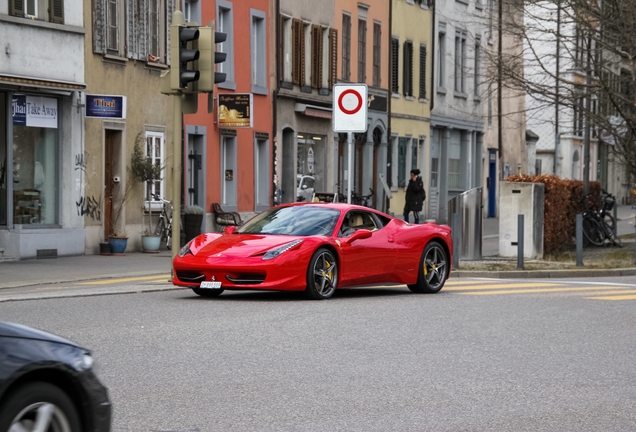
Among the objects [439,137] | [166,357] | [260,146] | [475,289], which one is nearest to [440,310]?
[475,289]

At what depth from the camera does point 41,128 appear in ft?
88.9

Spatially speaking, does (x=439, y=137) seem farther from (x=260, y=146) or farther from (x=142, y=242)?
(x=142, y=242)

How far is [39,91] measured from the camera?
26.6 meters

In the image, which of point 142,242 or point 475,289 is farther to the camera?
point 142,242

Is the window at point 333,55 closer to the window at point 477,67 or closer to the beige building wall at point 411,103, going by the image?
the beige building wall at point 411,103

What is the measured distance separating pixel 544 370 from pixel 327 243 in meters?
6.41

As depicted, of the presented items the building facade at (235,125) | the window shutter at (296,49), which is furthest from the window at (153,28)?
the window shutter at (296,49)

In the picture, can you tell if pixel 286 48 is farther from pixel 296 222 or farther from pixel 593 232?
pixel 296 222

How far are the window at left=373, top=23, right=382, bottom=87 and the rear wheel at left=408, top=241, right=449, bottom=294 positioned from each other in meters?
28.0

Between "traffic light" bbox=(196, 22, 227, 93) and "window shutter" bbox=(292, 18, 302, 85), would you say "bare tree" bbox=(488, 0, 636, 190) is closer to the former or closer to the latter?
"window shutter" bbox=(292, 18, 302, 85)

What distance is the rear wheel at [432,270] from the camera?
1864cm

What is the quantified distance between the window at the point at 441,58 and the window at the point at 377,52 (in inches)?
258

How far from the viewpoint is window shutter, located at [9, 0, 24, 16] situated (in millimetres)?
25797

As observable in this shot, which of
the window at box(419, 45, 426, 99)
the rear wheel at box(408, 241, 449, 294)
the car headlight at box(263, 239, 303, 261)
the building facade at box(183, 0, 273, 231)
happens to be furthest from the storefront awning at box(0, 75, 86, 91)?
the window at box(419, 45, 426, 99)
